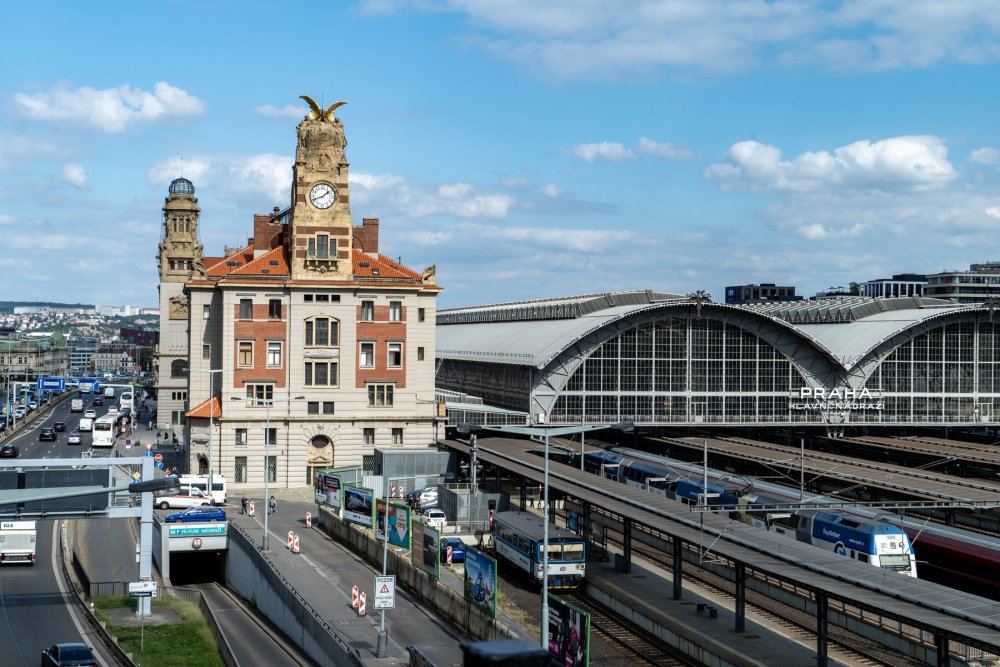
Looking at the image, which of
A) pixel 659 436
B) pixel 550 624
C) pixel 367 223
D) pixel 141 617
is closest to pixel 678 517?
pixel 550 624

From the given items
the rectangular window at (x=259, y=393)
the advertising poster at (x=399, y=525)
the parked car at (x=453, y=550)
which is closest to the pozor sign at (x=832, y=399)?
the rectangular window at (x=259, y=393)

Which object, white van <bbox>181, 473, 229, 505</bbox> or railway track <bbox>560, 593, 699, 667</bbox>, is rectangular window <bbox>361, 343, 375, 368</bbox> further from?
railway track <bbox>560, 593, 699, 667</bbox>

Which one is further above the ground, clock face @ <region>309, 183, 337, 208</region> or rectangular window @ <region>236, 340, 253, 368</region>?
clock face @ <region>309, 183, 337, 208</region>

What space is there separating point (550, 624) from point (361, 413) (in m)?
56.6

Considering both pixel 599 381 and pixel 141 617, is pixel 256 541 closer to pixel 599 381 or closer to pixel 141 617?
pixel 141 617

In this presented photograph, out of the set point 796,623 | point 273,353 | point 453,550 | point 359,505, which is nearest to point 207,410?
point 273,353

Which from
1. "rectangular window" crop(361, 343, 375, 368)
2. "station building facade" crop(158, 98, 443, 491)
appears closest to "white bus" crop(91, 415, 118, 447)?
"station building facade" crop(158, 98, 443, 491)

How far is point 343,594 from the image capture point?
56.7m

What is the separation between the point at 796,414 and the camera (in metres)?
108

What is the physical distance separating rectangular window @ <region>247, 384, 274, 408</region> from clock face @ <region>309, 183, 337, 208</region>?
15.7 meters

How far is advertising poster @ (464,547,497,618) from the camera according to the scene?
155 ft

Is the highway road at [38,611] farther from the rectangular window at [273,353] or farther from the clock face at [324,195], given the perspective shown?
the clock face at [324,195]

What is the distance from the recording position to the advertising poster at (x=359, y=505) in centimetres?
6844

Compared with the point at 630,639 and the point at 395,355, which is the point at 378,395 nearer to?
the point at 395,355
